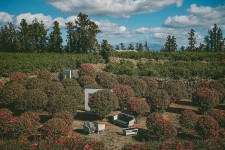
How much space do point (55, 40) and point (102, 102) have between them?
4916 cm

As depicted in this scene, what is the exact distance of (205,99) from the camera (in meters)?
18.0

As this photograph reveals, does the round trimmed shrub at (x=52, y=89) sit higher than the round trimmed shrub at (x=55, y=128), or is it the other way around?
the round trimmed shrub at (x=52, y=89)

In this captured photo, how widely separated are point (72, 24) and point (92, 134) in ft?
164

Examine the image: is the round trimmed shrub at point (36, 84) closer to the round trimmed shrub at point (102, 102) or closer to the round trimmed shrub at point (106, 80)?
the round trimmed shrub at point (102, 102)

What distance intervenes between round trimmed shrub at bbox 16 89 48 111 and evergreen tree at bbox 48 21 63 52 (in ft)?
158

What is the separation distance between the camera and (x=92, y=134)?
14.5 m

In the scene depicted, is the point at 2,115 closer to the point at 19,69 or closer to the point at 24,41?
the point at 19,69

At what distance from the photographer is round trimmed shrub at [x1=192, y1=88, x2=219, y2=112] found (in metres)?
17.9

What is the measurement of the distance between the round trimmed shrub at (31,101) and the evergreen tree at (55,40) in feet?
158

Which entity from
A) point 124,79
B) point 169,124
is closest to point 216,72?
point 124,79

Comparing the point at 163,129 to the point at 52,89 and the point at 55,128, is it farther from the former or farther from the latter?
the point at 52,89

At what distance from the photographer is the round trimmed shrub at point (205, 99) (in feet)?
58.8

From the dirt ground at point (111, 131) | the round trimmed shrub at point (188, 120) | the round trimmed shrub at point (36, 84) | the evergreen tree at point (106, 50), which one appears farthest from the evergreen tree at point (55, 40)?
the round trimmed shrub at point (188, 120)

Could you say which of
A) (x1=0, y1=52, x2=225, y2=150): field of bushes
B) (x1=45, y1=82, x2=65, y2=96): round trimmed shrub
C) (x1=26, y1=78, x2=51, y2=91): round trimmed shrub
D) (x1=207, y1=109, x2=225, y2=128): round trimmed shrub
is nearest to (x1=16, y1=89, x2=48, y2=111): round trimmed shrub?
(x1=0, y1=52, x2=225, y2=150): field of bushes
